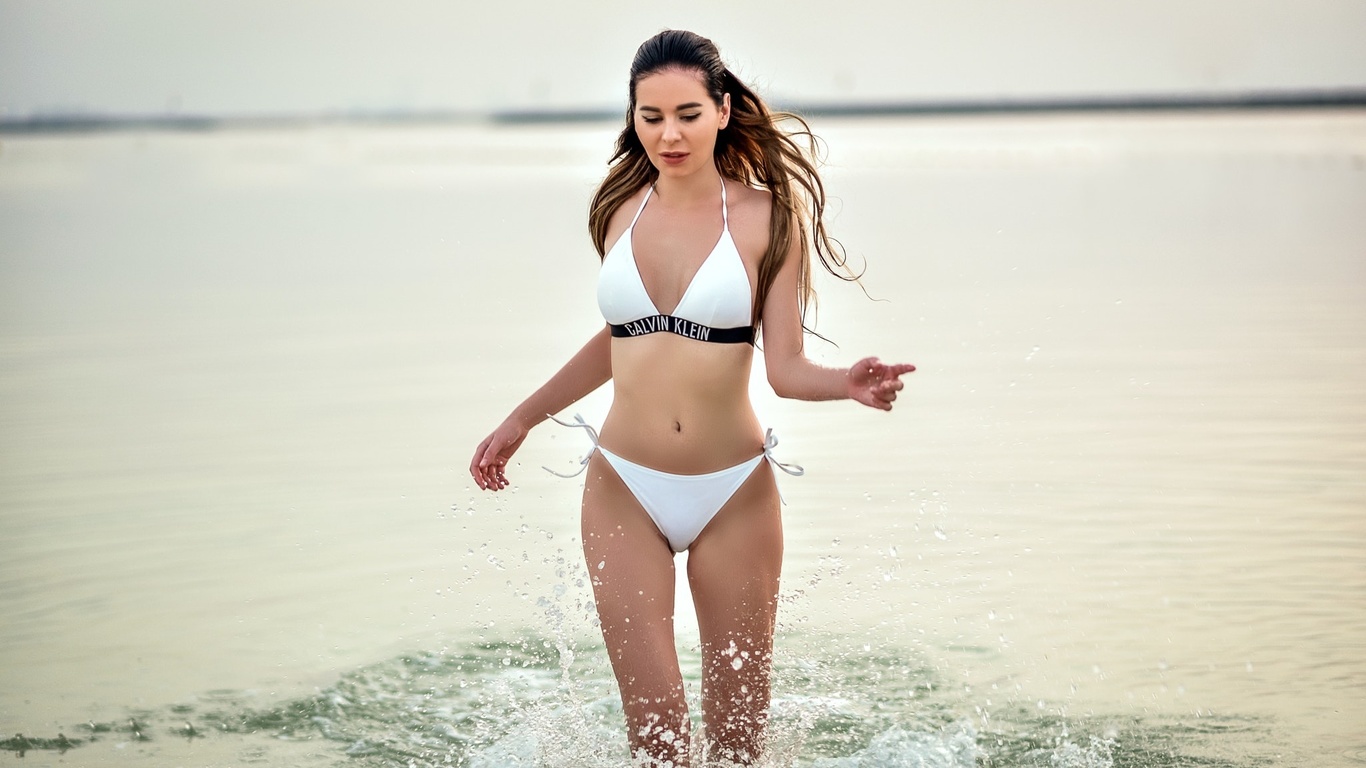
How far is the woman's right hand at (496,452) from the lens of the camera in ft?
17.0

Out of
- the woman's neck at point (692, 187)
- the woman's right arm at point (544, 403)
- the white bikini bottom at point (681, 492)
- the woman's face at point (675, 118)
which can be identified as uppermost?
the woman's face at point (675, 118)

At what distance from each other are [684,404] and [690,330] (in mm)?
214

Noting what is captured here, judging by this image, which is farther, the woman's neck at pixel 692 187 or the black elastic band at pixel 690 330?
the woman's neck at pixel 692 187

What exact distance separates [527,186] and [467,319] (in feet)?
62.6

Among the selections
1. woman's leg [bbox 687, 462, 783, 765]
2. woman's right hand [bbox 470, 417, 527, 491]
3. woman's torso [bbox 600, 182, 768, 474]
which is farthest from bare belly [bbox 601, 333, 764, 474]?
woman's right hand [bbox 470, 417, 527, 491]

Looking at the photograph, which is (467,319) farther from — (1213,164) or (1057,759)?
(1213,164)

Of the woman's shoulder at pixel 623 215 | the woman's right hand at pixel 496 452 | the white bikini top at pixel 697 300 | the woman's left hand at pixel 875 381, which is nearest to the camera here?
the woman's left hand at pixel 875 381

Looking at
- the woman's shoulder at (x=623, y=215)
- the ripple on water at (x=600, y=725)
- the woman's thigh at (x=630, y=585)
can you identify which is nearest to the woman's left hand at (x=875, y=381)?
the woman's thigh at (x=630, y=585)

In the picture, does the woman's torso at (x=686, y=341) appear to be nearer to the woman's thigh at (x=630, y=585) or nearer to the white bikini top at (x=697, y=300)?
the white bikini top at (x=697, y=300)

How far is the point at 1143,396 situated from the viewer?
422 inches

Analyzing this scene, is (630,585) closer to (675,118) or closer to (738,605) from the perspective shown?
(738,605)

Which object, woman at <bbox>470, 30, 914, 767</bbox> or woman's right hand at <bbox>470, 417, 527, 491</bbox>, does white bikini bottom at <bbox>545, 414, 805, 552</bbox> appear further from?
woman's right hand at <bbox>470, 417, 527, 491</bbox>

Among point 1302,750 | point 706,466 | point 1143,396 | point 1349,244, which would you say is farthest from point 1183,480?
point 1349,244

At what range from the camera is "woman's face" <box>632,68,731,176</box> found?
477cm
